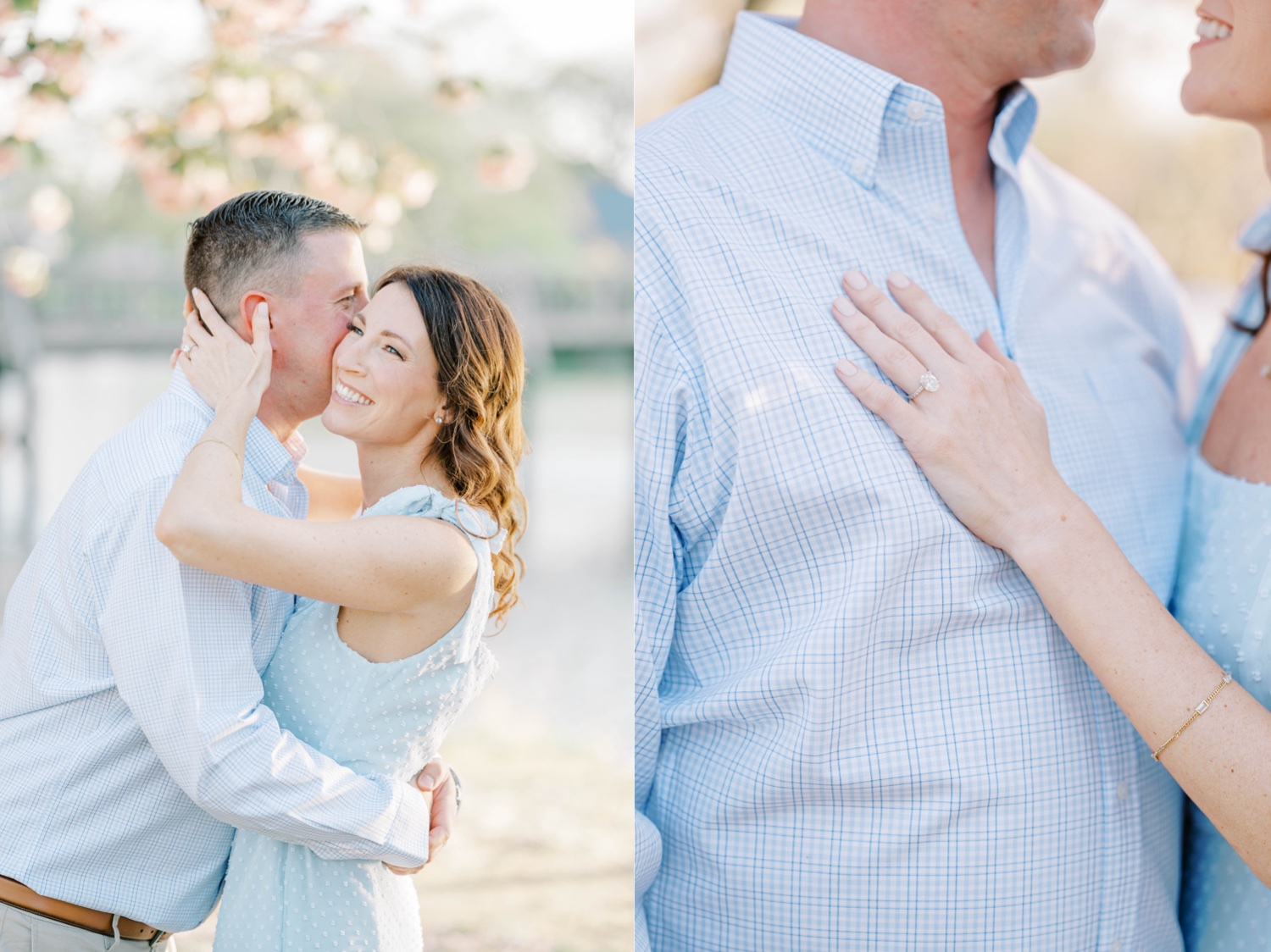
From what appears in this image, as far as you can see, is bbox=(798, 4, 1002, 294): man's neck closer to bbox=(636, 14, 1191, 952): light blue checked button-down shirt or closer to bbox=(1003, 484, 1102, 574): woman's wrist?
bbox=(636, 14, 1191, 952): light blue checked button-down shirt

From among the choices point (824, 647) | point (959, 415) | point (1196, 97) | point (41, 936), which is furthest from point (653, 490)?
point (1196, 97)

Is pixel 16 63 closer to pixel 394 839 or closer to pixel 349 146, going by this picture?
pixel 349 146

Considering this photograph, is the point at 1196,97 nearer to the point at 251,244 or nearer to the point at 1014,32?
the point at 1014,32

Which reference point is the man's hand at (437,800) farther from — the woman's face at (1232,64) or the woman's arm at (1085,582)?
the woman's face at (1232,64)

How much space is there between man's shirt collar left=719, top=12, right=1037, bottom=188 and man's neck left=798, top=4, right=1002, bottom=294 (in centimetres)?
9

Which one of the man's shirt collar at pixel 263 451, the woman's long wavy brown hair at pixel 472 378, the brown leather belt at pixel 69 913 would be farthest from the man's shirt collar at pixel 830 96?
the brown leather belt at pixel 69 913

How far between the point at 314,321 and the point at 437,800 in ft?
2.27

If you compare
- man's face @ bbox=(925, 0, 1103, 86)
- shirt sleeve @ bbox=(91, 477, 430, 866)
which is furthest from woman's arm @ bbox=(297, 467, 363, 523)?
man's face @ bbox=(925, 0, 1103, 86)

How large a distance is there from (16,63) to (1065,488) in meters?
2.87

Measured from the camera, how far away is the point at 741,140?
1.57 m

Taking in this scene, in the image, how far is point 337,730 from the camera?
1.40 meters

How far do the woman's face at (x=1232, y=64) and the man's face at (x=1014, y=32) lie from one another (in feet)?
0.74

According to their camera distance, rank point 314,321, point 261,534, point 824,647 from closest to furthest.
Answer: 1. point 261,534
2. point 824,647
3. point 314,321

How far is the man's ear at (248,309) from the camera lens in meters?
1.44
